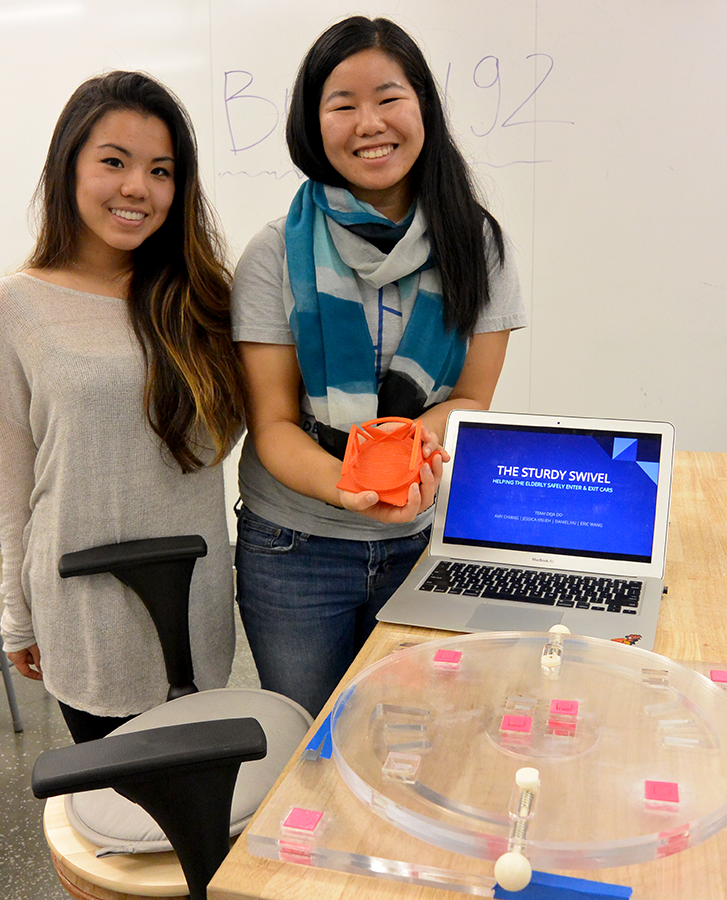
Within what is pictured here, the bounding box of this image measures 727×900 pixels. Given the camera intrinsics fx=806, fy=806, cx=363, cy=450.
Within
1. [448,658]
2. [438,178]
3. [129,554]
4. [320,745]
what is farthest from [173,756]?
[438,178]

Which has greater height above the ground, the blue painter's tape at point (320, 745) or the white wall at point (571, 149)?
the white wall at point (571, 149)

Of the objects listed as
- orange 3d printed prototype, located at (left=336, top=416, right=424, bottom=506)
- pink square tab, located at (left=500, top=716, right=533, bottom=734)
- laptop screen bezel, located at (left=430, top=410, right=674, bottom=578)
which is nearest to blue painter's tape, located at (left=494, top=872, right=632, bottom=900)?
pink square tab, located at (left=500, top=716, right=533, bottom=734)

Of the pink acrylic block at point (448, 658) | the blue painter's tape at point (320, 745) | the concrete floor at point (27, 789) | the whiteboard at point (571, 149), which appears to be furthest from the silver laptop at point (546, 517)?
the whiteboard at point (571, 149)

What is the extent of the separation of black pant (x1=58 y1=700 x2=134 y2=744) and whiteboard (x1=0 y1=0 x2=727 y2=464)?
1739mm

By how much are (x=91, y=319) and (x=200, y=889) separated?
2.77 ft

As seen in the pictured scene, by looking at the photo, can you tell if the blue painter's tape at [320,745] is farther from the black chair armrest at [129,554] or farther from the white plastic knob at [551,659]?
the black chair armrest at [129,554]

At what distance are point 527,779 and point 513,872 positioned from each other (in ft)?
0.27

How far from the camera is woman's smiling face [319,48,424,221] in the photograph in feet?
3.97

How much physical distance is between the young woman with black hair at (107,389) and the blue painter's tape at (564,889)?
890 mm

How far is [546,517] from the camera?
122cm

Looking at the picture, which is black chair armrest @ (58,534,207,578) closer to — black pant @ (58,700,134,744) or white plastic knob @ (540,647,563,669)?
black pant @ (58,700,134,744)

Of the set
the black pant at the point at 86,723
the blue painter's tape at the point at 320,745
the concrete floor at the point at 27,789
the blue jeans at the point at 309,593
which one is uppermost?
the blue painter's tape at the point at 320,745

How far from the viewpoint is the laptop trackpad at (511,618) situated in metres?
1.00

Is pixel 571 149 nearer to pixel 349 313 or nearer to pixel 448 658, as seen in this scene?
pixel 349 313
